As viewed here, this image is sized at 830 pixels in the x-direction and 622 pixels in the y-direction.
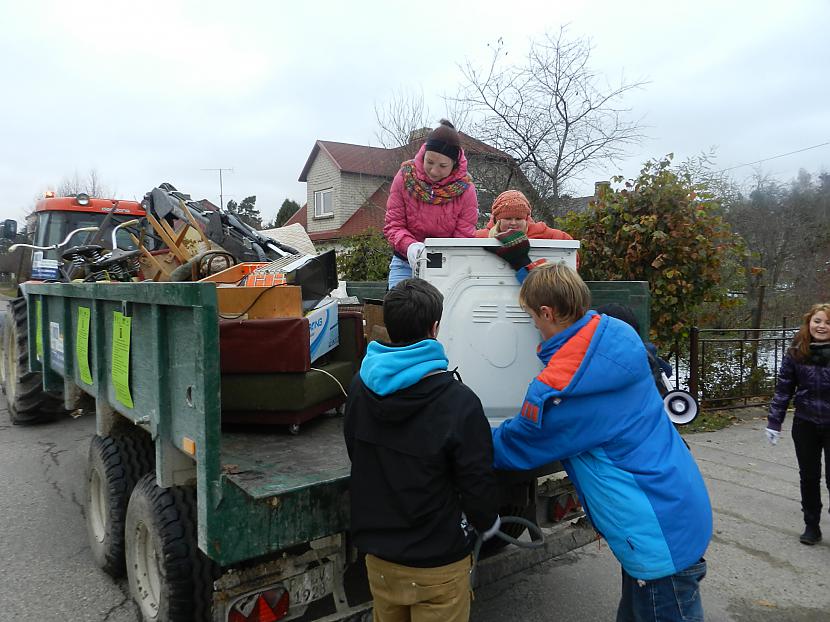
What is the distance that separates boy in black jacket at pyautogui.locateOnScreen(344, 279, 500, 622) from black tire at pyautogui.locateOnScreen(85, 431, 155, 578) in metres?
1.67

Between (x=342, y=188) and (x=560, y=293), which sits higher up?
(x=342, y=188)

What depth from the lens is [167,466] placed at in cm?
236

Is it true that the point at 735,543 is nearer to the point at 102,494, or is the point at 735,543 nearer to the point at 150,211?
the point at 102,494

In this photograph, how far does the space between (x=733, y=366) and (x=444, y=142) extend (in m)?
6.62

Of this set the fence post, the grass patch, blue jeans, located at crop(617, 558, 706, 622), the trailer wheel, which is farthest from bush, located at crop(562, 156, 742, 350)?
blue jeans, located at crop(617, 558, 706, 622)

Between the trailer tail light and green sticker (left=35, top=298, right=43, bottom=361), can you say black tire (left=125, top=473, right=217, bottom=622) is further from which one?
green sticker (left=35, top=298, right=43, bottom=361)

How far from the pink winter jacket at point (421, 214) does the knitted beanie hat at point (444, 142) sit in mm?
125

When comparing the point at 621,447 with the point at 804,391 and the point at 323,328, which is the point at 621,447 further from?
the point at 804,391

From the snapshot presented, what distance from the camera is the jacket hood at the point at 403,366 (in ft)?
6.16

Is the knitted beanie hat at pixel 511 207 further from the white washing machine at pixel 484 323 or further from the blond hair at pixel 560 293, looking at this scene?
the blond hair at pixel 560 293

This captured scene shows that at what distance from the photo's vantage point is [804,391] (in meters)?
4.14

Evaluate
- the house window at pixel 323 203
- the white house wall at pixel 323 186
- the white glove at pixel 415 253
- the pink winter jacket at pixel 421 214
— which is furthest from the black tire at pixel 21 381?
the house window at pixel 323 203

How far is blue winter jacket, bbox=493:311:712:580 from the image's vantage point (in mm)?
1904

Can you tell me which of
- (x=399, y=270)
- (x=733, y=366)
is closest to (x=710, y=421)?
(x=733, y=366)
